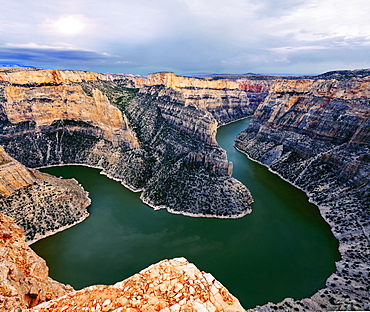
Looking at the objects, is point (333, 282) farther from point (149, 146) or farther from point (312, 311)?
point (149, 146)

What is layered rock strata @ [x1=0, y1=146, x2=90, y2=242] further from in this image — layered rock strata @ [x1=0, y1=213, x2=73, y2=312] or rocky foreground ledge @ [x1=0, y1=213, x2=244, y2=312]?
rocky foreground ledge @ [x1=0, y1=213, x2=244, y2=312]

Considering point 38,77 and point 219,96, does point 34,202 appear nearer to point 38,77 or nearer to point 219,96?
point 38,77

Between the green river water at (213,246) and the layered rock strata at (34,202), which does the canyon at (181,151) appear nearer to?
the layered rock strata at (34,202)

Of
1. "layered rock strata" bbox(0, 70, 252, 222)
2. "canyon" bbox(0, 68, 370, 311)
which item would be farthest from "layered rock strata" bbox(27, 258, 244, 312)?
"layered rock strata" bbox(0, 70, 252, 222)

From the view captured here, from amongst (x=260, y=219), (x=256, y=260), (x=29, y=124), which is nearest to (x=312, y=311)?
(x=256, y=260)

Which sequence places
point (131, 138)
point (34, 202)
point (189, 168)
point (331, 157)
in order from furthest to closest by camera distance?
point (131, 138), point (331, 157), point (189, 168), point (34, 202)

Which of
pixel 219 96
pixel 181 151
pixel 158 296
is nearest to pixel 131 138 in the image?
pixel 181 151
